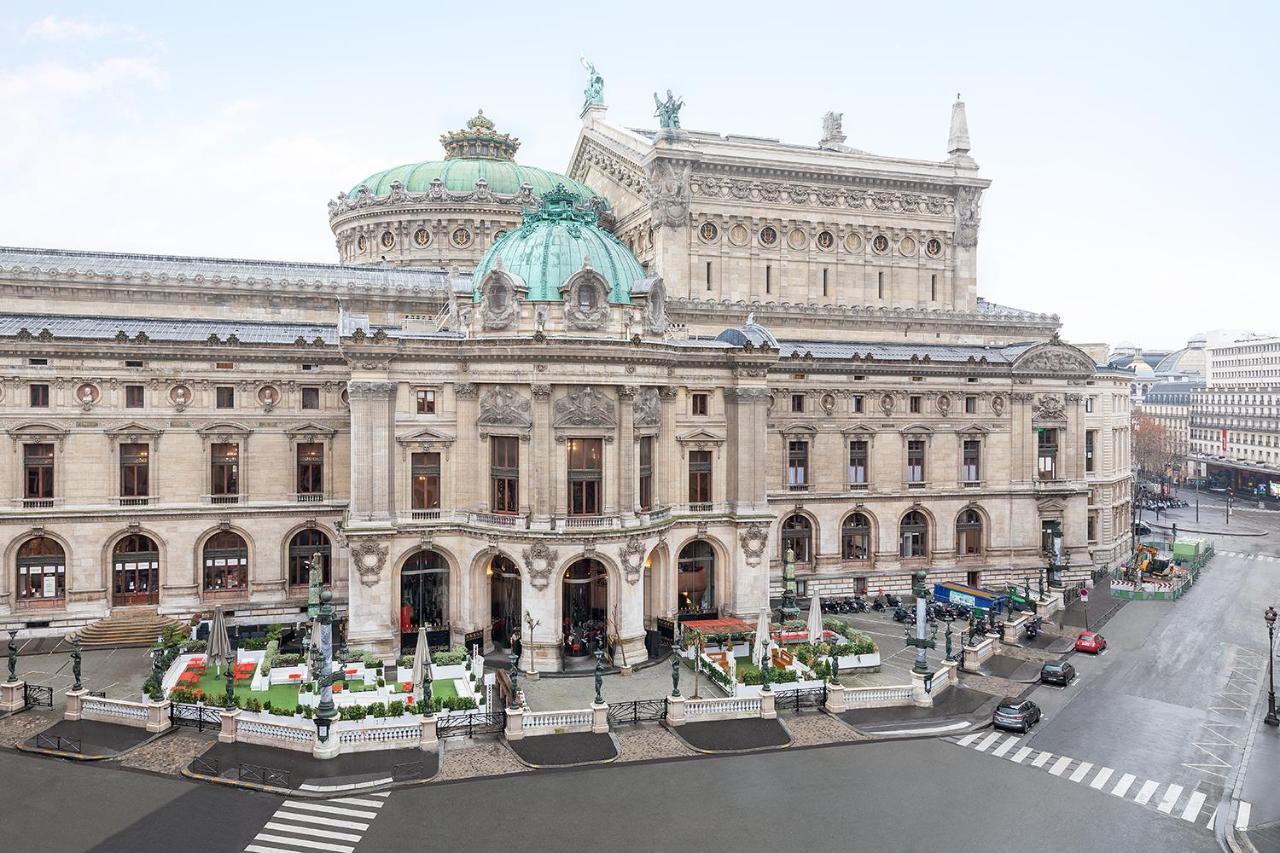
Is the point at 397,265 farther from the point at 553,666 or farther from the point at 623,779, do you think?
the point at 623,779

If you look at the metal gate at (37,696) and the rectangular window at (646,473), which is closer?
the metal gate at (37,696)

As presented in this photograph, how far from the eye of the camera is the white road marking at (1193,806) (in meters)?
31.7

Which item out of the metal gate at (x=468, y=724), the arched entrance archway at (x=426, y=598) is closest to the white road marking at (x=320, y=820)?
the metal gate at (x=468, y=724)

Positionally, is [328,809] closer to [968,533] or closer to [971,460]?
[968,533]

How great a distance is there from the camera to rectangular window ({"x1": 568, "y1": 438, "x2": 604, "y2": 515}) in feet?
159

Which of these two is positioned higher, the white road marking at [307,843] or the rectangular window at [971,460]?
the rectangular window at [971,460]

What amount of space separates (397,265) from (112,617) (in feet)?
109

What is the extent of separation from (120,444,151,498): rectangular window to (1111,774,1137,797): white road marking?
4993 centimetres

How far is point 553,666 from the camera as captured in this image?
154 ft

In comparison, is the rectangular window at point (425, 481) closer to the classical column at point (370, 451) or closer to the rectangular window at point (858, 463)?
the classical column at point (370, 451)

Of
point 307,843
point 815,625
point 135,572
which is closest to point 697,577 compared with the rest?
point 815,625

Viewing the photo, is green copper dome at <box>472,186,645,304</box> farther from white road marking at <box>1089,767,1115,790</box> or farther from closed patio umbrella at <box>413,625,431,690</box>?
white road marking at <box>1089,767,1115,790</box>

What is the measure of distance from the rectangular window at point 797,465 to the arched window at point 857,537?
177 inches

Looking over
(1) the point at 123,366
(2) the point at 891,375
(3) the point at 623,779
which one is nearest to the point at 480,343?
(1) the point at 123,366
